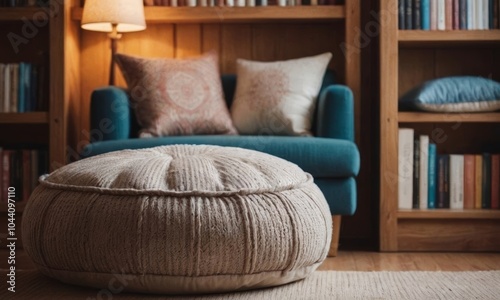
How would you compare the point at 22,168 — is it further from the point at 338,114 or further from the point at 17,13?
the point at 338,114

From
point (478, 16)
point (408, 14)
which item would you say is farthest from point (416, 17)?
point (478, 16)

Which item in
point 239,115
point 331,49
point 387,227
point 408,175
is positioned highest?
point 331,49

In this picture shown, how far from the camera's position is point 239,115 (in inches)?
134

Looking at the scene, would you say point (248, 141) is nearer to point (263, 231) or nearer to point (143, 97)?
point (143, 97)

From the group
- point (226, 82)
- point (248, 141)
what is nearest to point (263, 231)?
point (248, 141)

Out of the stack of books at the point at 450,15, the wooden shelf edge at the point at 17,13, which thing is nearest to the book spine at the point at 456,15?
the stack of books at the point at 450,15

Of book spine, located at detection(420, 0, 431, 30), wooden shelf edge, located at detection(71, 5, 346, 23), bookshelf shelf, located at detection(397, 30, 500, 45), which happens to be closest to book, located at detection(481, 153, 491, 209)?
bookshelf shelf, located at detection(397, 30, 500, 45)

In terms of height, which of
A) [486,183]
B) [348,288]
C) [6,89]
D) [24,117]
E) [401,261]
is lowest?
[401,261]

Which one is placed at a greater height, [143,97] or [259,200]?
[143,97]

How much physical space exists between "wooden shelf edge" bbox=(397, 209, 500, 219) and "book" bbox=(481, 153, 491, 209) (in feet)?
0.19

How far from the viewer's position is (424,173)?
331cm

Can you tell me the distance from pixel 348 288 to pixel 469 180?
1.37 meters

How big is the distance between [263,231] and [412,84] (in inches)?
80.0

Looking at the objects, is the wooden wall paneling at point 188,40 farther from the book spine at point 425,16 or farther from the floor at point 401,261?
the floor at point 401,261
